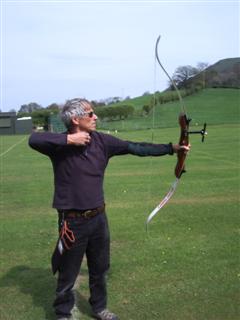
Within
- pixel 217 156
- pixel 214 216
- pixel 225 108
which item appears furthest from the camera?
pixel 225 108

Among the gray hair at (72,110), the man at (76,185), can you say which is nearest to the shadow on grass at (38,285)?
the man at (76,185)

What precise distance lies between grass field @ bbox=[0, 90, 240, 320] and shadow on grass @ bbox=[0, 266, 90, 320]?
1 centimetres

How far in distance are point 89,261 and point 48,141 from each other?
46.1 inches

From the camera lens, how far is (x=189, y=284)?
5840 millimetres

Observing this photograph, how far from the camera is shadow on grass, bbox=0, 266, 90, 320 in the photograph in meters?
5.39

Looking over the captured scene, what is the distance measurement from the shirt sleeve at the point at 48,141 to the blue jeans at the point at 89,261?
0.61 m

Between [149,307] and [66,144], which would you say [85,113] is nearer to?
[66,144]

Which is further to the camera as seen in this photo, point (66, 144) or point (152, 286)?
point (152, 286)

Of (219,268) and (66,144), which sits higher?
(66,144)

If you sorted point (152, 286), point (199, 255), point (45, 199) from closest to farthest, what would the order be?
point (152, 286) < point (199, 255) < point (45, 199)

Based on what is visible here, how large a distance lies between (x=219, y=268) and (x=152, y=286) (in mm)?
976

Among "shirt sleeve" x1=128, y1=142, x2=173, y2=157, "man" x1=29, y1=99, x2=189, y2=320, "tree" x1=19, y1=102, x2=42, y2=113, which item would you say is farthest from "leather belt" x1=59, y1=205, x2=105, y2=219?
"tree" x1=19, y1=102, x2=42, y2=113

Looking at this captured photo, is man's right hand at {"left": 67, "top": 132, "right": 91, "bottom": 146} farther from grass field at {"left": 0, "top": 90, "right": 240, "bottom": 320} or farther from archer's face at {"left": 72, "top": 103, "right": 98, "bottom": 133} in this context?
grass field at {"left": 0, "top": 90, "right": 240, "bottom": 320}

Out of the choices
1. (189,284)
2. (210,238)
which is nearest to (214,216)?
(210,238)
